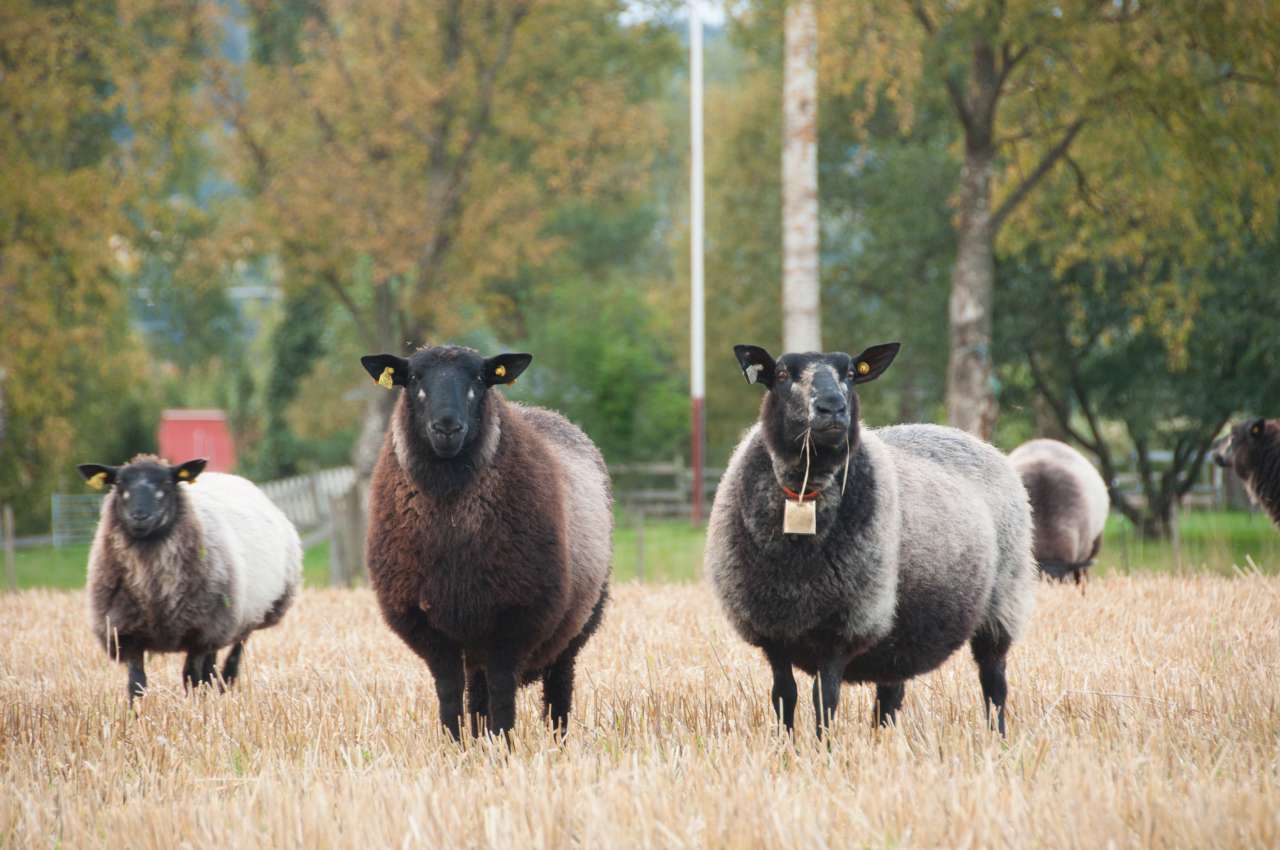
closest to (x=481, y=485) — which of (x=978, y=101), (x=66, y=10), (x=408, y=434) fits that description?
(x=408, y=434)

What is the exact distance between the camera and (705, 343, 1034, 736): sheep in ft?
18.6

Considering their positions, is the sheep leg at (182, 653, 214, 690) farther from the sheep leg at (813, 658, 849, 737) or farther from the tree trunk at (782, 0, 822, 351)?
the tree trunk at (782, 0, 822, 351)

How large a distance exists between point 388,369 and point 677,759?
2385 millimetres

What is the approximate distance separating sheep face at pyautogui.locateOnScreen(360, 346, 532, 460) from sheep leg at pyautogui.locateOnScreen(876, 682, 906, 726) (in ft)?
7.79

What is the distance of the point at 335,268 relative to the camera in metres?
21.6

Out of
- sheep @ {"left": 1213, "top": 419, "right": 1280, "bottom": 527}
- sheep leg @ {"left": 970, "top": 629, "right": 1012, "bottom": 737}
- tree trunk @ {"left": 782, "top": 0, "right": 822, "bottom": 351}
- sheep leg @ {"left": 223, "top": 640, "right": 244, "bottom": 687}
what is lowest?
sheep leg @ {"left": 223, "top": 640, "right": 244, "bottom": 687}

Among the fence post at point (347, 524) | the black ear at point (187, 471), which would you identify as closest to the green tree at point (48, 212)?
the fence post at point (347, 524)

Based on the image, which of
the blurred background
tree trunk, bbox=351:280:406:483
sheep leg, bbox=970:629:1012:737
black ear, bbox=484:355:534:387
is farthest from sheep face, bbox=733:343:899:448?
tree trunk, bbox=351:280:406:483

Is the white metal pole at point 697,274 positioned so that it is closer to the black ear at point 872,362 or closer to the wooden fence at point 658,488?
the wooden fence at point 658,488

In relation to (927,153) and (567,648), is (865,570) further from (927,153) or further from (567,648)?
(927,153)

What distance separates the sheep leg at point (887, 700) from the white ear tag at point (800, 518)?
1.18 metres

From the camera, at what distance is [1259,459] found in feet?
34.6

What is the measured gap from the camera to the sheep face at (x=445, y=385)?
19.0ft

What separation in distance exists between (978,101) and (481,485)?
1170cm
